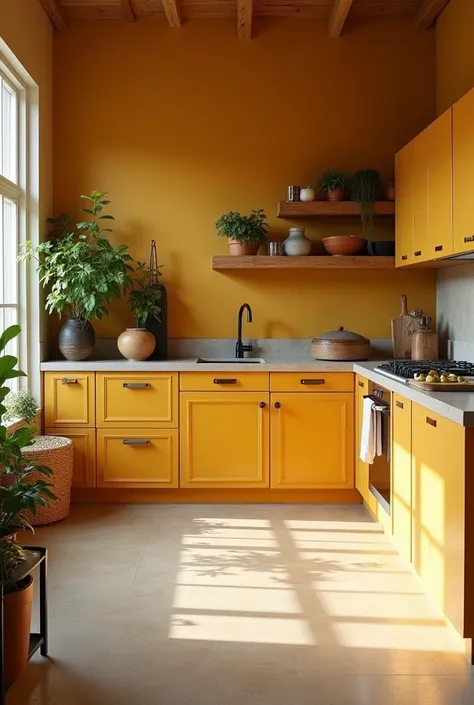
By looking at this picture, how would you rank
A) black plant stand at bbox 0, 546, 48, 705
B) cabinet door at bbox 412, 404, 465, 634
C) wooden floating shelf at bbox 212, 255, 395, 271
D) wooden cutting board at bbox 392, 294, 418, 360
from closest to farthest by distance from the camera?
black plant stand at bbox 0, 546, 48, 705, cabinet door at bbox 412, 404, 465, 634, wooden floating shelf at bbox 212, 255, 395, 271, wooden cutting board at bbox 392, 294, 418, 360

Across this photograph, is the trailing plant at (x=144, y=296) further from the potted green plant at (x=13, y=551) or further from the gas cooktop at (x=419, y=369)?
the potted green plant at (x=13, y=551)

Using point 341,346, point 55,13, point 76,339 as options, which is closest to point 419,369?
point 341,346

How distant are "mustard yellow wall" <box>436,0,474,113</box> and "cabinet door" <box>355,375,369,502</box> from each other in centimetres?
178

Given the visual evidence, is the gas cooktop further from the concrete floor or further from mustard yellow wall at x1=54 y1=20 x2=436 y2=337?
mustard yellow wall at x1=54 y1=20 x2=436 y2=337

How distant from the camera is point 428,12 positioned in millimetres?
4602

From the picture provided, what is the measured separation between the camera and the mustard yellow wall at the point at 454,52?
4.14m

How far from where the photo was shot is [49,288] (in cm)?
468

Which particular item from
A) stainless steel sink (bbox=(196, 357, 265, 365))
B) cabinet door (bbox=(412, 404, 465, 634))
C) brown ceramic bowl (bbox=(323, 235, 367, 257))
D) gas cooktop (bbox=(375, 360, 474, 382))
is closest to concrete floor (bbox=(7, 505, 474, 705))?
cabinet door (bbox=(412, 404, 465, 634))

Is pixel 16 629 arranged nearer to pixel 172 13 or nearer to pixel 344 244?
pixel 344 244

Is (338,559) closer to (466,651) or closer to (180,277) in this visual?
(466,651)

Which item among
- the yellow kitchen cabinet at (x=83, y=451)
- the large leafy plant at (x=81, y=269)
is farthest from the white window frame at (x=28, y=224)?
the yellow kitchen cabinet at (x=83, y=451)

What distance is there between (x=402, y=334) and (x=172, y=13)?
2514 mm

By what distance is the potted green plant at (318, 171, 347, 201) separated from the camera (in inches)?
184

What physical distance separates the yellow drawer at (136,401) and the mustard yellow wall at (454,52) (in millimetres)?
2478
